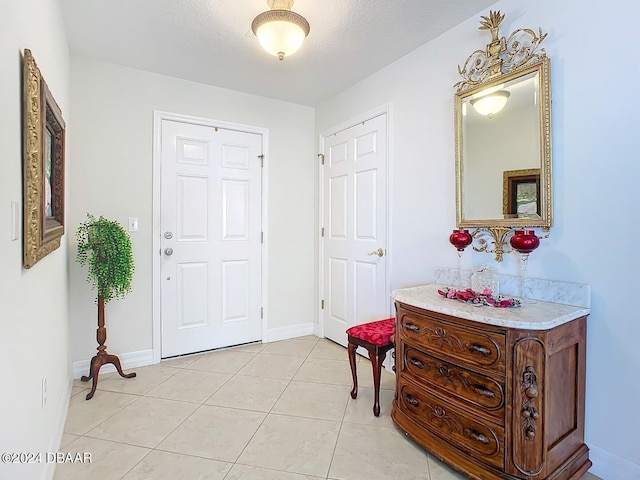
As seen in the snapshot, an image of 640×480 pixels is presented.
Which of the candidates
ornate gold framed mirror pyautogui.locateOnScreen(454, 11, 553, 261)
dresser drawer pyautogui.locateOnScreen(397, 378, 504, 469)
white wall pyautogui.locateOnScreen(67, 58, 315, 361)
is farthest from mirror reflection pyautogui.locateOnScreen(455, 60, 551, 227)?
white wall pyautogui.locateOnScreen(67, 58, 315, 361)

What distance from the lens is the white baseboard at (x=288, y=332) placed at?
137 inches

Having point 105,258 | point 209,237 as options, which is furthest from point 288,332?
point 105,258

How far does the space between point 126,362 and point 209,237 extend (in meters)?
1.24

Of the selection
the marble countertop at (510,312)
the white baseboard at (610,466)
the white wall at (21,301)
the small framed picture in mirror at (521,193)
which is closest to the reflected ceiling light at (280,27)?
the white wall at (21,301)

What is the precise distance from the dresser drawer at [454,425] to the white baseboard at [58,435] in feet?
5.57

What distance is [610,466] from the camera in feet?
4.99

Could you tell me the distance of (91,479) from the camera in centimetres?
155

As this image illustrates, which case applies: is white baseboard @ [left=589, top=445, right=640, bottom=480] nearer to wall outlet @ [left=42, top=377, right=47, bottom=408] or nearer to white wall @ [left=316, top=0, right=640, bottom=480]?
white wall @ [left=316, top=0, right=640, bottom=480]

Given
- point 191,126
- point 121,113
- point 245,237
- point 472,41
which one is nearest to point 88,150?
point 121,113

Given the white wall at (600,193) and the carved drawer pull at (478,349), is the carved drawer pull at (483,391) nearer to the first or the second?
the carved drawer pull at (478,349)

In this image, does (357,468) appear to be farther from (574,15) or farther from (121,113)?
(121,113)

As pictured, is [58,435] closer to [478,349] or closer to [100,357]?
[100,357]

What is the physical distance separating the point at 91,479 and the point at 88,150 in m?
2.25

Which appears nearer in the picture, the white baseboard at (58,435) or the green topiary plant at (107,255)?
the white baseboard at (58,435)
